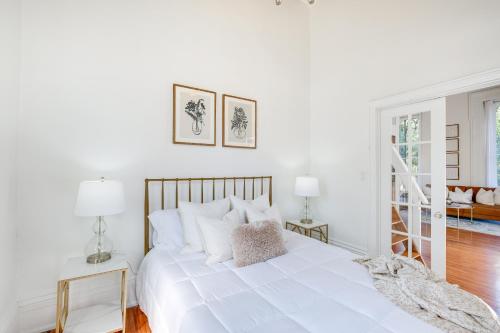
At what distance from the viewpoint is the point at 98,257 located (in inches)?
73.8

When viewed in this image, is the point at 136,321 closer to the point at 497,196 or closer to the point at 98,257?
the point at 98,257

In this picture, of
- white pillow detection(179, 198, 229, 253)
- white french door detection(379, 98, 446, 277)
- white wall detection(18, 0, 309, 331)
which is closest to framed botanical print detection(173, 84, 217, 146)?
white wall detection(18, 0, 309, 331)

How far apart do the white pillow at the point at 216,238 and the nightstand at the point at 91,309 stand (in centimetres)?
62

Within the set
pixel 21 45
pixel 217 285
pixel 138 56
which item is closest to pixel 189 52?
pixel 138 56

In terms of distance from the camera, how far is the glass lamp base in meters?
1.84

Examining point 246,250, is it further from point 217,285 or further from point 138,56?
point 138,56

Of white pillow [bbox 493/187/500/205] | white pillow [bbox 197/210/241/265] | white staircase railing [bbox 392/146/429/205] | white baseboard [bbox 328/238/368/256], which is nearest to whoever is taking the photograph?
white pillow [bbox 197/210/241/265]

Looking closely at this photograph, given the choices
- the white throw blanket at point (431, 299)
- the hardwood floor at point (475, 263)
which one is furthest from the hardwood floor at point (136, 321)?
the hardwood floor at point (475, 263)

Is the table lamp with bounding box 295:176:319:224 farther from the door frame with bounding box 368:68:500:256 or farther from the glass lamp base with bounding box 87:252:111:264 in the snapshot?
the glass lamp base with bounding box 87:252:111:264

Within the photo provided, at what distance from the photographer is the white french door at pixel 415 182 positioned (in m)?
2.45

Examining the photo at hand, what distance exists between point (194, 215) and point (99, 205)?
2.52 feet

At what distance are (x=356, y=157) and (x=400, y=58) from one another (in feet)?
4.02

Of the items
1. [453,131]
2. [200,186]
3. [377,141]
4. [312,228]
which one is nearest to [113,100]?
[200,186]

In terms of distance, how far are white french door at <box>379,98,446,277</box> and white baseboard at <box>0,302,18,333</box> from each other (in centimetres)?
353
